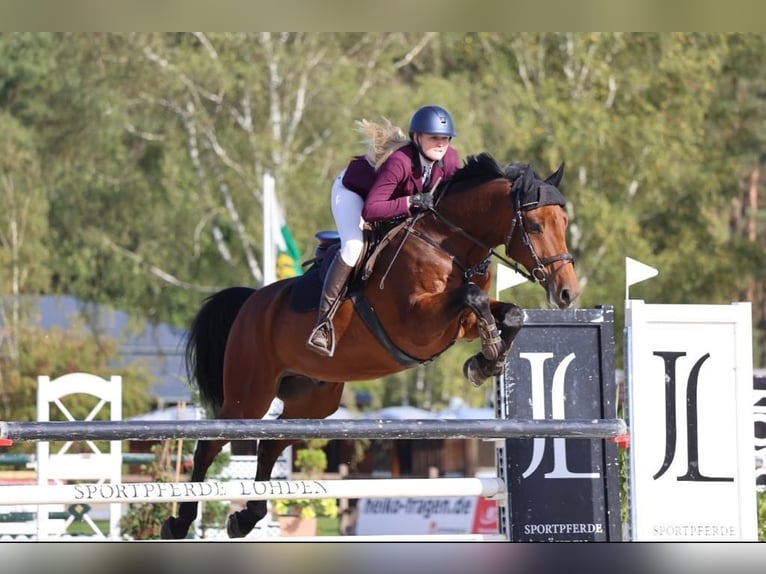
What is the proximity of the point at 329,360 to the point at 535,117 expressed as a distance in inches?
585

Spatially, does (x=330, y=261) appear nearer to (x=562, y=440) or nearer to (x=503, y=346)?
(x=503, y=346)

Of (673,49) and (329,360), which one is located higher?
(673,49)

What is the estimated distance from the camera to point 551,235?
16.0 feet

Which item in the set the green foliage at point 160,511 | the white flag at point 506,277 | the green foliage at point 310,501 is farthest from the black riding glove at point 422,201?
the green foliage at point 310,501

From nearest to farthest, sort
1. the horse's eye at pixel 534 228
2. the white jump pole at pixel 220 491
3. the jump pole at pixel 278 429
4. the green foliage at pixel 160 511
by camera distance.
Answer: the jump pole at pixel 278 429 → the white jump pole at pixel 220 491 → the horse's eye at pixel 534 228 → the green foliage at pixel 160 511

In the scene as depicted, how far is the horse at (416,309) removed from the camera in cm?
489

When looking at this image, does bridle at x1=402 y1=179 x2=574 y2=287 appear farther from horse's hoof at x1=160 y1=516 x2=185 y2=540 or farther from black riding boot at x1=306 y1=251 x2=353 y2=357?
horse's hoof at x1=160 y1=516 x2=185 y2=540

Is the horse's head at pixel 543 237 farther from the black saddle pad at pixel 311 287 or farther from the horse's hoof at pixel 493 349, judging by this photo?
the black saddle pad at pixel 311 287

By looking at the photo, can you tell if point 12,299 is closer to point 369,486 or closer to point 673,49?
point 673,49

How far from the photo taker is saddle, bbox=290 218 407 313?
524 centimetres

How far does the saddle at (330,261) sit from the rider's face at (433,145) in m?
0.32

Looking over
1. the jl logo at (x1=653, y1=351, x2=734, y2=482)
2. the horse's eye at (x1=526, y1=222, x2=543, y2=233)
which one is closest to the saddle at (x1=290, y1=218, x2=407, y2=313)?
the horse's eye at (x1=526, y1=222, x2=543, y2=233)
